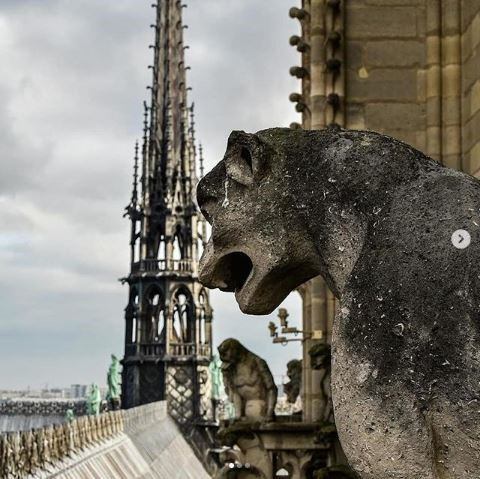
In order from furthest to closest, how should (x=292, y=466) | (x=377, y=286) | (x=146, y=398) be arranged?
(x=146, y=398), (x=292, y=466), (x=377, y=286)

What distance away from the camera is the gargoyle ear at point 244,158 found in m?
3.38

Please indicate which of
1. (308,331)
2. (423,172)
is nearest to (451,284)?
(423,172)

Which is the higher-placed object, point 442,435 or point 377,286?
point 377,286

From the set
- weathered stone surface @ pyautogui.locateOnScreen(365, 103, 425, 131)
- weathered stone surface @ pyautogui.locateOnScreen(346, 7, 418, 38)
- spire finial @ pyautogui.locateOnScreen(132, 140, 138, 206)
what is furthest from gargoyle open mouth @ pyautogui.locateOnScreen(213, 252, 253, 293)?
spire finial @ pyautogui.locateOnScreen(132, 140, 138, 206)

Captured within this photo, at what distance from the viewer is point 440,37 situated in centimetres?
1046

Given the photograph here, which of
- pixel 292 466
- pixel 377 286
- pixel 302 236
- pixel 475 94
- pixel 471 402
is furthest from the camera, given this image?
pixel 292 466

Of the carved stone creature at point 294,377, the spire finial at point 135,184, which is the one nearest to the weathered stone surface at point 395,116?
the carved stone creature at point 294,377

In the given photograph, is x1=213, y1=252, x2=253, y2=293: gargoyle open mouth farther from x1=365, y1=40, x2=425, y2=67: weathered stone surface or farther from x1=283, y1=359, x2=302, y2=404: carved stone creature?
x1=283, y1=359, x2=302, y2=404: carved stone creature

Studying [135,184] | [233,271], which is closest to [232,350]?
[233,271]

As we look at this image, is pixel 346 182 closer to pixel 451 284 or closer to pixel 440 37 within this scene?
pixel 451 284

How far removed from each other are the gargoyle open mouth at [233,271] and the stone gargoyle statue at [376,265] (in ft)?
0.04

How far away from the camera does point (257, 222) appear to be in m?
3.38

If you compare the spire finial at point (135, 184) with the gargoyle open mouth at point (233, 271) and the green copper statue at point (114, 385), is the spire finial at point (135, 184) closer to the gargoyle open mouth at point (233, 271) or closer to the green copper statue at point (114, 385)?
the green copper statue at point (114, 385)

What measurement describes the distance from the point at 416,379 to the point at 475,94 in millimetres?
6972
